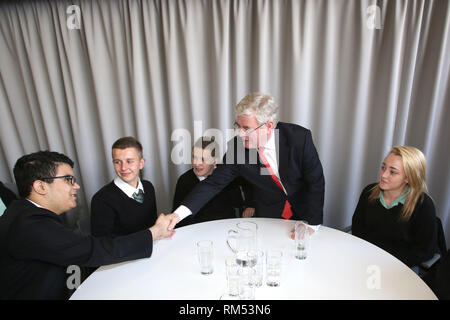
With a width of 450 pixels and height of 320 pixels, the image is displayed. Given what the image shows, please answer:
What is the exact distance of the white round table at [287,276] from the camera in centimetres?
123

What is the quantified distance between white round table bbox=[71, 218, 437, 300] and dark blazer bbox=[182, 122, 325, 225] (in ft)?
1.19

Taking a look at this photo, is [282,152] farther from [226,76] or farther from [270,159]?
[226,76]

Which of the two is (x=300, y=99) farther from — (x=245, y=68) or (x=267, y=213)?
(x=267, y=213)

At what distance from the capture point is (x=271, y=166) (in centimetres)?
203

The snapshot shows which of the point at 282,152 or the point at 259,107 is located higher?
the point at 259,107

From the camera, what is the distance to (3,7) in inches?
119

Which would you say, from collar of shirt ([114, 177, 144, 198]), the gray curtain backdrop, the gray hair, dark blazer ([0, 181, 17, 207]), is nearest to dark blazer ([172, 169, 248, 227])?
collar of shirt ([114, 177, 144, 198])

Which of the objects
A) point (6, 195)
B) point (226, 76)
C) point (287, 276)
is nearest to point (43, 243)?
point (287, 276)

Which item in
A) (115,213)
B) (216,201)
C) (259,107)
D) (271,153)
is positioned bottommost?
(216,201)

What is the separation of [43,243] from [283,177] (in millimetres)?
1496

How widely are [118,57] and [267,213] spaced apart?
2286 millimetres

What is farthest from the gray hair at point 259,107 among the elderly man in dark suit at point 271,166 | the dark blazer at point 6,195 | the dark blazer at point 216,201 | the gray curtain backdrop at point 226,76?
the dark blazer at point 6,195

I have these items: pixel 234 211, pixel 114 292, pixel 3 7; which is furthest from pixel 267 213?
pixel 3 7

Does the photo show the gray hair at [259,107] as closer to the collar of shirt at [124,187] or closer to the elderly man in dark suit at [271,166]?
the elderly man in dark suit at [271,166]
